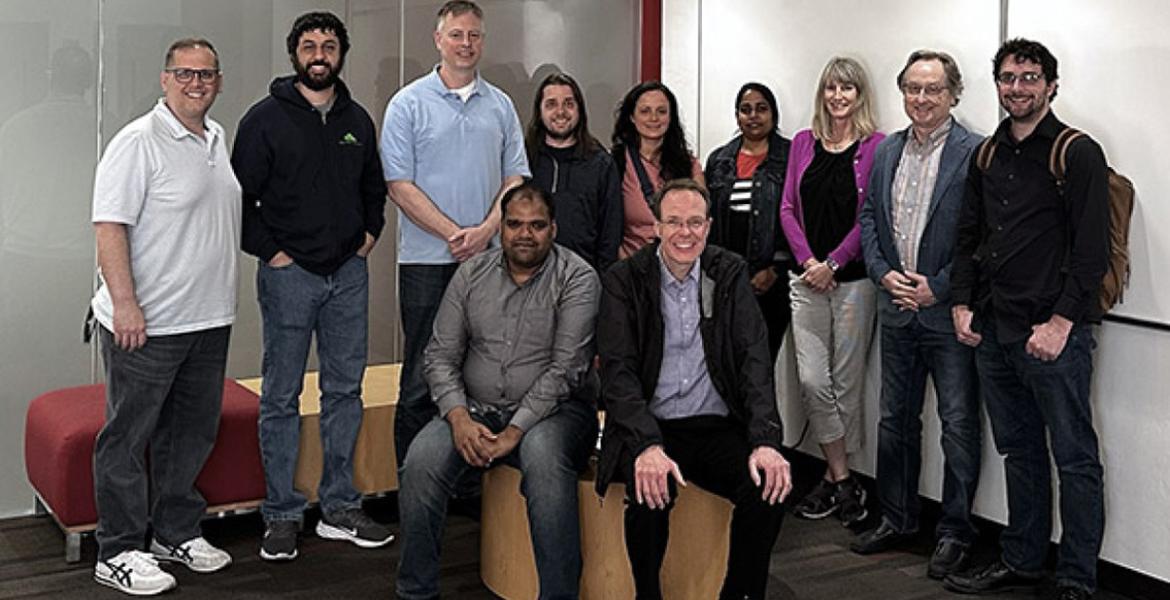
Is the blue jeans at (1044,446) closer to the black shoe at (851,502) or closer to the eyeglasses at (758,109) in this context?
the black shoe at (851,502)

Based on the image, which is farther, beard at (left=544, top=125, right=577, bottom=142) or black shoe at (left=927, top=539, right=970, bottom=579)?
beard at (left=544, top=125, right=577, bottom=142)

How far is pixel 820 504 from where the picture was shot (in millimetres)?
5074

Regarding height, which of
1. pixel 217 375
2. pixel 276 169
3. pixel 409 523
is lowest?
pixel 409 523

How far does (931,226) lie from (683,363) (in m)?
1.12

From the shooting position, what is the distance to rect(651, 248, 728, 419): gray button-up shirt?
389cm

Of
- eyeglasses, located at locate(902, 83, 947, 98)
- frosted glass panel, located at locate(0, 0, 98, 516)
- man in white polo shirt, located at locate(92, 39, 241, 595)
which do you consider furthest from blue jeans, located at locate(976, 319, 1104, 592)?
frosted glass panel, located at locate(0, 0, 98, 516)

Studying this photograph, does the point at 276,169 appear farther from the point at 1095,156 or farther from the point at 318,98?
the point at 1095,156

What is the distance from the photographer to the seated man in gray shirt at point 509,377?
153 inches

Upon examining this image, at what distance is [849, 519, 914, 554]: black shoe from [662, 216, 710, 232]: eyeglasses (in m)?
1.44

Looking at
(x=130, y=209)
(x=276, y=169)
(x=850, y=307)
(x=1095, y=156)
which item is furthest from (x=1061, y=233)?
(x=130, y=209)

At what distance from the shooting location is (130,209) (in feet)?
12.8

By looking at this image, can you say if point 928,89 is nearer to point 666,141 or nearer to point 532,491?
point 666,141

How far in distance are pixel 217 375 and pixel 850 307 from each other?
2.25 m

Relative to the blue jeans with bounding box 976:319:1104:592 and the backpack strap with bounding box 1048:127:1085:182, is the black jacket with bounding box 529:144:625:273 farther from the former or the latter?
the backpack strap with bounding box 1048:127:1085:182
